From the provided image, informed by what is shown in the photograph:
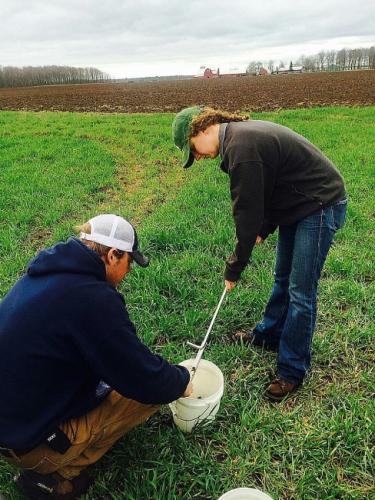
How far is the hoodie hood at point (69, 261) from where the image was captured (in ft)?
5.52

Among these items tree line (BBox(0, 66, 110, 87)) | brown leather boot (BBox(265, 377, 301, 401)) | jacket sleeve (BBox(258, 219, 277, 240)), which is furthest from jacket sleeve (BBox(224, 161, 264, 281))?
tree line (BBox(0, 66, 110, 87))

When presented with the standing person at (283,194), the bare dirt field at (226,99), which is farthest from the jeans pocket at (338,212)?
the bare dirt field at (226,99)

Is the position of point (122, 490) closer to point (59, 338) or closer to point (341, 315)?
point (59, 338)

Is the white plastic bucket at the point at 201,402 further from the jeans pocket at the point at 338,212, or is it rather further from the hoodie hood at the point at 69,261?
the jeans pocket at the point at 338,212

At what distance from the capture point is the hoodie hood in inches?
66.2

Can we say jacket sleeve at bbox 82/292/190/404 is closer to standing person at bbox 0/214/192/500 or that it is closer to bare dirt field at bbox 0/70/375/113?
standing person at bbox 0/214/192/500

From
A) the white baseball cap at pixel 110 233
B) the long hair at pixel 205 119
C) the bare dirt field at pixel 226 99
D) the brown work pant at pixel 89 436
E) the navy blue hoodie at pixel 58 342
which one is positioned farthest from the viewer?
the bare dirt field at pixel 226 99

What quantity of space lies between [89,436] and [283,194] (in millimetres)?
1713

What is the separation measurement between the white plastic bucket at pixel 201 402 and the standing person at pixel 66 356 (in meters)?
0.30

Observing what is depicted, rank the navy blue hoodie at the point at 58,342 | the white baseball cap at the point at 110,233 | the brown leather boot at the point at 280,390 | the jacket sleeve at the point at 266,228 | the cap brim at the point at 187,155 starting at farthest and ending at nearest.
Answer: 1. the jacket sleeve at the point at 266,228
2. the brown leather boot at the point at 280,390
3. the cap brim at the point at 187,155
4. the white baseball cap at the point at 110,233
5. the navy blue hoodie at the point at 58,342

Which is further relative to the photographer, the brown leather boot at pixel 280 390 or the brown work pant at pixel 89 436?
the brown leather boot at pixel 280 390

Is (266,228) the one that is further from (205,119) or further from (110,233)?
(110,233)

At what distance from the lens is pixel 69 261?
1687mm

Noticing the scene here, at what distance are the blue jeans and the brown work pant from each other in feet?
3.21
